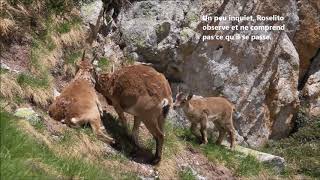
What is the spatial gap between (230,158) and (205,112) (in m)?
1.24

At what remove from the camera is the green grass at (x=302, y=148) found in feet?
51.3

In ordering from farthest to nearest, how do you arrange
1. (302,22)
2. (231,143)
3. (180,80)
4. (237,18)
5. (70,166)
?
1. (302,22)
2. (237,18)
3. (180,80)
4. (231,143)
5. (70,166)

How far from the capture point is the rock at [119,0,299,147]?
48.6 ft

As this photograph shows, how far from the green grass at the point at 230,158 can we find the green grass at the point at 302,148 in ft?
4.73

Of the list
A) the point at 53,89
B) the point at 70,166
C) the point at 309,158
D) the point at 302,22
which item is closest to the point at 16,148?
the point at 70,166

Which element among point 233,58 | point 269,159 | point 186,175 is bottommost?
point 269,159

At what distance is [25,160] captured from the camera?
682cm

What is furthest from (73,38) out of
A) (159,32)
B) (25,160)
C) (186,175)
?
(25,160)

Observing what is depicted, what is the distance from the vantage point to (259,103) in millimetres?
18344

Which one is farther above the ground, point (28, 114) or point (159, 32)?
point (159, 32)

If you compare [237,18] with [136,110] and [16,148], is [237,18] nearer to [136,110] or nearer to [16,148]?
[136,110]

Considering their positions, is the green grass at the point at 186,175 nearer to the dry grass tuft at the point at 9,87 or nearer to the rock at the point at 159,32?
the dry grass tuft at the point at 9,87

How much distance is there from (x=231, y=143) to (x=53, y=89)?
517 centimetres

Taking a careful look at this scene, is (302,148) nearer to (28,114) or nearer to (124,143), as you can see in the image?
(124,143)
